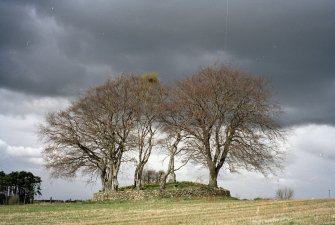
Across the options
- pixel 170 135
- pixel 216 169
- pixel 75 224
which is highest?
pixel 170 135

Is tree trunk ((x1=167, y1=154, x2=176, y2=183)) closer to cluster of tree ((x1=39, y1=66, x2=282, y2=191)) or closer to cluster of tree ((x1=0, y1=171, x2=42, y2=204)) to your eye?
cluster of tree ((x1=39, y1=66, x2=282, y2=191))

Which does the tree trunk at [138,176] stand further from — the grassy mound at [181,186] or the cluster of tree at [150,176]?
the cluster of tree at [150,176]

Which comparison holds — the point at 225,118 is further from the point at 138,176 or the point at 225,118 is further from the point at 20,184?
the point at 20,184

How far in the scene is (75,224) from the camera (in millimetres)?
23406

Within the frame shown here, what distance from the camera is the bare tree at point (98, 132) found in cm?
5272

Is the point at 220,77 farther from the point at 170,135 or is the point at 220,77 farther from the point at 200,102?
the point at 170,135

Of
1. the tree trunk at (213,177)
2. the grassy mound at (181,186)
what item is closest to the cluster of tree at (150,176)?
the grassy mound at (181,186)

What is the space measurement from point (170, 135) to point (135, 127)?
5459 millimetres

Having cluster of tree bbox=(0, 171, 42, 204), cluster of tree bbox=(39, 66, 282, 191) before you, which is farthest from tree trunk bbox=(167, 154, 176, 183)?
cluster of tree bbox=(0, 171, 42, 204)

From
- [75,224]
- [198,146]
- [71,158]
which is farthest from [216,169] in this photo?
[75,224]

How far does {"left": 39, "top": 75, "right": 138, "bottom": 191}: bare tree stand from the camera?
5272cm

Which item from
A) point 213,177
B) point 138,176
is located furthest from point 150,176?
point 213,177

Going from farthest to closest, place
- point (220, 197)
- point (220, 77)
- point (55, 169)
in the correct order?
point (55, 169)
point (220, 77)
point (220, 197)

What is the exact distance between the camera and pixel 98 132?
52438mm
